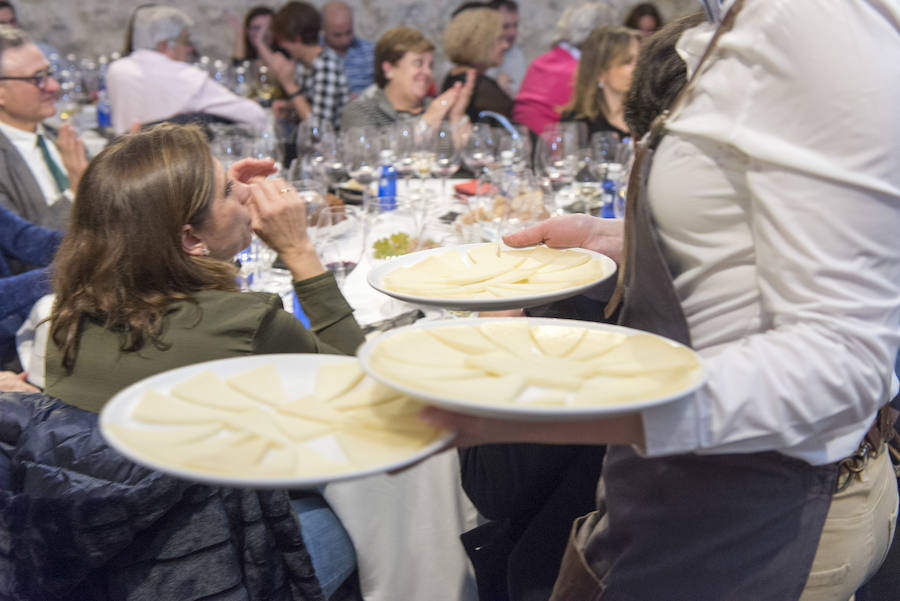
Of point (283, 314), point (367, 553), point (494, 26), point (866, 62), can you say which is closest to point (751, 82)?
point (866, 62)

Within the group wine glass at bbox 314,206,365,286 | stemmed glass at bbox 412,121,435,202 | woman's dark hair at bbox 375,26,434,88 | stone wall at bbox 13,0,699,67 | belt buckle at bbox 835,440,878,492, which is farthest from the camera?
stone wall at bbox 13,0,699,67

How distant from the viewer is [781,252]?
2.36 feet

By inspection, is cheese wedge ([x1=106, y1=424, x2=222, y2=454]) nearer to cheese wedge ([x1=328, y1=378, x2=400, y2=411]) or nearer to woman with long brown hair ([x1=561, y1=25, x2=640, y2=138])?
cheese wedge ([x1=328, y1=378, x2=400, y2=411])

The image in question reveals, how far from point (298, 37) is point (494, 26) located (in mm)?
1612

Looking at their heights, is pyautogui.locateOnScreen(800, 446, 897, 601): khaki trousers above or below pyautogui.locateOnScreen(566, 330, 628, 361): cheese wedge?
below

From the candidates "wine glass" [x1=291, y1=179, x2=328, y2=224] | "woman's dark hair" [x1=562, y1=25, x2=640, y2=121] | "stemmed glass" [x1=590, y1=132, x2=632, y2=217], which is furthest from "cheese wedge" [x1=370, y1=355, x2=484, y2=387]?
"woman's dark hair" [x1=562, y1=25, x2=640, y2=121]

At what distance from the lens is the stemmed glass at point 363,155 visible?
2.91 meters

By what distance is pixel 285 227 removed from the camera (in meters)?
1.63

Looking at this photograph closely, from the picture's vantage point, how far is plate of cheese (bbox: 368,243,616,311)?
933 mm

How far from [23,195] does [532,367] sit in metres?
2.57

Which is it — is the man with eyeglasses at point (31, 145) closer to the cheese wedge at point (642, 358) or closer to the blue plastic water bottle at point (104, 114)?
the blue plastic water bottle at point (104, 114)

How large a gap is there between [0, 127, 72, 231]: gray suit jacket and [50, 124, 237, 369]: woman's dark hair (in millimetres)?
1435

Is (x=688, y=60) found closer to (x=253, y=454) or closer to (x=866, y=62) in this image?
(x=866, y=62)

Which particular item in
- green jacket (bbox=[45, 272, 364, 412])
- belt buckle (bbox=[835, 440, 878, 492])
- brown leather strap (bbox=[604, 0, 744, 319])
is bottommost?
green jacket (bbox=[45, 272, 364, 412])
